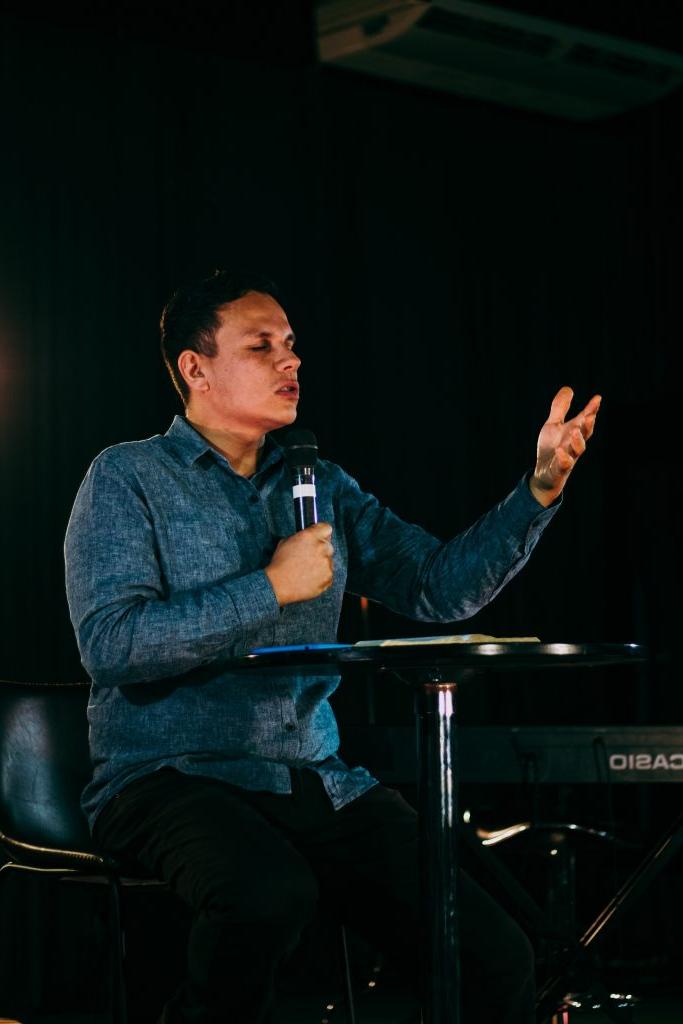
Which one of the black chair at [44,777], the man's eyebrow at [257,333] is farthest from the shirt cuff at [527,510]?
the black chair at [44,777]

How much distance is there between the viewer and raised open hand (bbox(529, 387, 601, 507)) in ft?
7.01

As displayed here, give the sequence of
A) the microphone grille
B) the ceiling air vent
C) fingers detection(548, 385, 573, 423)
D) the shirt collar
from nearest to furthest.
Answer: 1. fingers detection(548, 385, 573, 423)
2. the microphone grille
3. the shirt collar
4. the ceiling air vent

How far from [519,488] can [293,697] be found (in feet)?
1.63

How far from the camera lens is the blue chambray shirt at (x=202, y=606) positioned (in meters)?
2.06

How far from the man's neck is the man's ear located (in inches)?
2.8

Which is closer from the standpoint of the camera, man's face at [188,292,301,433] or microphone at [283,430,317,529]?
microphone at [283,430,317,529]

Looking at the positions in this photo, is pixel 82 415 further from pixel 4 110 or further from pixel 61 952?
pixel 61 952

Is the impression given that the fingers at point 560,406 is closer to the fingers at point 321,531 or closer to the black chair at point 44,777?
the fingers at point 321,531

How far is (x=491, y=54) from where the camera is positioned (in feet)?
16.2

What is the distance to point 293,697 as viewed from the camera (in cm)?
227

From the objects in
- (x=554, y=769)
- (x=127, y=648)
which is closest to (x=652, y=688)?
(x=554, y=769)

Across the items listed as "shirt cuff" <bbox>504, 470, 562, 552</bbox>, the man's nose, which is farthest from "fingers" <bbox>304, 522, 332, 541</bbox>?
the man's nose

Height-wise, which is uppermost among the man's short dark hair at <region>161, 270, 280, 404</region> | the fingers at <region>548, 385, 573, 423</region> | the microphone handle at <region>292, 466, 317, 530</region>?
the man's short dark hair at <region>161, 270, 280, 404</region>

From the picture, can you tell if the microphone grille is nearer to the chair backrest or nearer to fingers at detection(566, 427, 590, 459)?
fingers at detection(566, 427, 590, 459)
